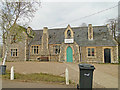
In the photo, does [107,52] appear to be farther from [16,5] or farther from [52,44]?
[16,5]

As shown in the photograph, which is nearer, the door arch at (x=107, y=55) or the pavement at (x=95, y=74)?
the pavement at (x=95, y=74)

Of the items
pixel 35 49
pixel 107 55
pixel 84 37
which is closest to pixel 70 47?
pixel 84 37

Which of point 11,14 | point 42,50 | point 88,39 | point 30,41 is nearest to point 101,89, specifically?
point 11,14

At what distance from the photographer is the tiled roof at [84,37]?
18.8 metres

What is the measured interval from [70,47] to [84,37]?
3926 millimetres

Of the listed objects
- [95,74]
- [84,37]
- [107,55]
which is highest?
[84,37]

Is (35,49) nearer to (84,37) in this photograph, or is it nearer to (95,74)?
(84,37)

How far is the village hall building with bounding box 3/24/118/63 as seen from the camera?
60.3 feet

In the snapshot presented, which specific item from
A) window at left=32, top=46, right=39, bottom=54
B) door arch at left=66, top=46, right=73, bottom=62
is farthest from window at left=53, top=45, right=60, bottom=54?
window at left=32, top=46, right=39, bottom=54

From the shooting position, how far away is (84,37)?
20.7 m

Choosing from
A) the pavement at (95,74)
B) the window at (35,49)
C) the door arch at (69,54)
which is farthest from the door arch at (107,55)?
the window at (35,49)

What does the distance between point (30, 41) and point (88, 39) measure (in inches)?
506

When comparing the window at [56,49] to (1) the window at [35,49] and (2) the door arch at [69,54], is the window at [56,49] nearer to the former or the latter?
(2) the door arch at [69,54]

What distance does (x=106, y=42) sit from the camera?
18.5 m
